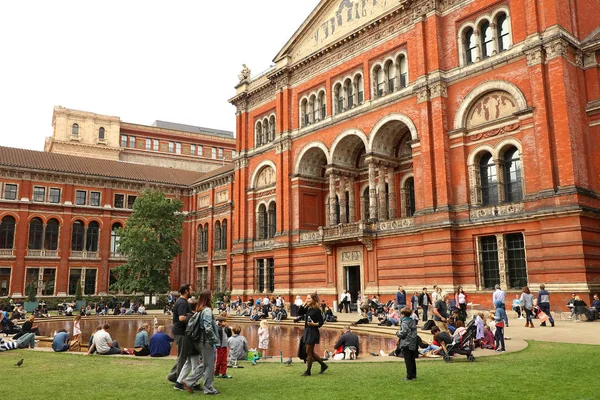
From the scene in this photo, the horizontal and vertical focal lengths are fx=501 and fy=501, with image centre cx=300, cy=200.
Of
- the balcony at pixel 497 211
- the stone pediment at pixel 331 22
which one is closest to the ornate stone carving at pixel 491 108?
the balcony at pixel 497 211

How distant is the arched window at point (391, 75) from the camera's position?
3353 cm

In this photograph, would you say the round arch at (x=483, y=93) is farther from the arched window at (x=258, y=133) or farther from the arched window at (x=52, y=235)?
the arched window at (x=52, y=235)

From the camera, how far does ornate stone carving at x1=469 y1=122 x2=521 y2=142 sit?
26.8 metres

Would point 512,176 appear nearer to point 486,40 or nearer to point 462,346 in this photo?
point 486,40

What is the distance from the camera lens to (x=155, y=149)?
7775 centimetres

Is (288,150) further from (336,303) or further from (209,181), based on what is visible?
(209,181)

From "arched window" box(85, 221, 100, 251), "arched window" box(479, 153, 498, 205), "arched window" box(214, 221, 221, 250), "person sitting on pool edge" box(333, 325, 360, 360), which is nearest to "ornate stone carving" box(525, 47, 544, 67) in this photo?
"arched window" box(479, 153, 498, 205)

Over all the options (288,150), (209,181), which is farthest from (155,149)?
(288,150)

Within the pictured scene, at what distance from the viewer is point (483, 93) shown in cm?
2825

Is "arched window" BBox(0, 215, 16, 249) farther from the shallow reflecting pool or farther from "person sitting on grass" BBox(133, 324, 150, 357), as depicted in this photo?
"person sitting on grass" BBox(133, 324, 150, 357)

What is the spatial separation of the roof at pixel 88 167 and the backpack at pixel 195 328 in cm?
4968

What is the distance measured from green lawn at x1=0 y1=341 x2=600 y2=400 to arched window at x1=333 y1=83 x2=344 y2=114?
26553 mm

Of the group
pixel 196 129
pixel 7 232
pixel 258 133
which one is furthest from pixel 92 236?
pixel 196 129

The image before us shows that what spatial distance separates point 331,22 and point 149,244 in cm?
2506
